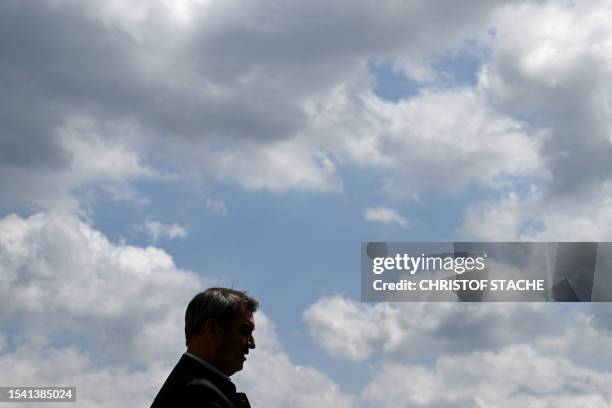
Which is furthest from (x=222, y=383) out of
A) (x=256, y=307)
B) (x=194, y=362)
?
(x=256, y=307)

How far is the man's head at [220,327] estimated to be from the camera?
28.2 ft

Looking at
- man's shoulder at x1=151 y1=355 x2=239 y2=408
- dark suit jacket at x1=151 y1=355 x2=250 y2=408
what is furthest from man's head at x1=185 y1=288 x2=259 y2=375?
man's shoulder at x1=151 y1=355 x2=239 y2=408

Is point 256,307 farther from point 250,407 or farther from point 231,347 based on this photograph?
point 250,407

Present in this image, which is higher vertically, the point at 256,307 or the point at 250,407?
the point at 256,307

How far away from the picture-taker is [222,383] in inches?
336

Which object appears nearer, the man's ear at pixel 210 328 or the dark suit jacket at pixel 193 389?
the dark suit jacket at pixel 193 389

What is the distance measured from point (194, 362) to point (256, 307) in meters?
0.99

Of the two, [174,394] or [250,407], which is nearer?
[174,394]

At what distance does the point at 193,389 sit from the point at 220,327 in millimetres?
797

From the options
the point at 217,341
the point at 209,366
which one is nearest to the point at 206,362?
the point at 209,366

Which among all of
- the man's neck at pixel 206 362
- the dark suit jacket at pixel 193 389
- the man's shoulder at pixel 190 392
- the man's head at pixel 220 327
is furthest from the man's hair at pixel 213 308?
the man's shoulder at pixel 190 392

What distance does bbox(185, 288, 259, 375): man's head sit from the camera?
28.2 ft

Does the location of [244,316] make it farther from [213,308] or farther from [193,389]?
[193,389]

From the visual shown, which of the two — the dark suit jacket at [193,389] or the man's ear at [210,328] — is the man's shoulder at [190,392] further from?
the man's ear at [210,328]
